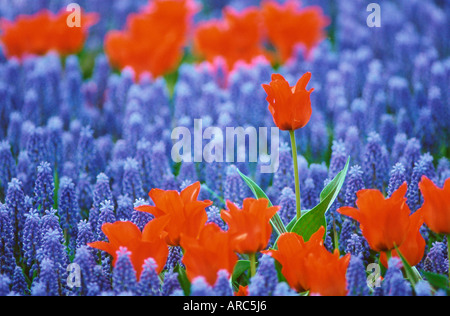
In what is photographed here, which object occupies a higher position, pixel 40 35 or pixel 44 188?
pixel 40 35

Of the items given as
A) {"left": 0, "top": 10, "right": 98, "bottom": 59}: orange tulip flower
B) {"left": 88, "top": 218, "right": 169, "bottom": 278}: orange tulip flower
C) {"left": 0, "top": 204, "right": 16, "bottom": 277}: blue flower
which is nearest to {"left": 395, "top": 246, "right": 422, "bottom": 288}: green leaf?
{"left": 88, "top": 218, "right": 169, "bottom": 278}: orange tulip flower

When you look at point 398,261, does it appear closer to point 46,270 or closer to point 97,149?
point 46,270

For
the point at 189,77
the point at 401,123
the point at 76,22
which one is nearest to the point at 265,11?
the point at 189,77

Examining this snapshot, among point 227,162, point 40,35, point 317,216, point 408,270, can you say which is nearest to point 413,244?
point 408,270

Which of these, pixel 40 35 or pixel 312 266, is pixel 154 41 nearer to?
pixel 40 35

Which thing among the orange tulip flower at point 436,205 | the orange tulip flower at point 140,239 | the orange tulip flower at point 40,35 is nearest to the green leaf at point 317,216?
the orange tulip flower at point 436,205
